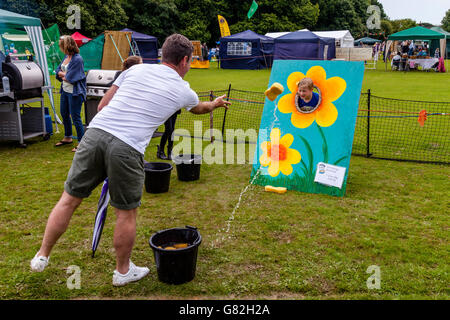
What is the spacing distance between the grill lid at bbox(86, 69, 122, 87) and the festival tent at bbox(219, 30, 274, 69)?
21401mm

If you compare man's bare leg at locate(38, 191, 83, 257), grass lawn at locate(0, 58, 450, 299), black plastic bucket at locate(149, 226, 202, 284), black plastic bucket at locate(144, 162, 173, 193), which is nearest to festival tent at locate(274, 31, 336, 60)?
grass lawn at locate(0, 58, 450, 299)

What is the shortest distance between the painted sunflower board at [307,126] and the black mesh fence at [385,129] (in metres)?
1.61

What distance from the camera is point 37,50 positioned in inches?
364

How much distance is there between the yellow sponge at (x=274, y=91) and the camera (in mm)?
5508

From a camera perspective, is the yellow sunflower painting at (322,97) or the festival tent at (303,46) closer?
the yellow sunflower painting at (322,97)

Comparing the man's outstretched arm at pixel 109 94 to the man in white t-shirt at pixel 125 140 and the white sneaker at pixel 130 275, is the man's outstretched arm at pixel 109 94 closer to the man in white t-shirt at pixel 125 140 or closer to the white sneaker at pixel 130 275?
the man in white t-shirt at pixel 125 140

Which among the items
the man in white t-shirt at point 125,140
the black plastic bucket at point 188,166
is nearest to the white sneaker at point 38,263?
the man in white t-shirt at point 125,140

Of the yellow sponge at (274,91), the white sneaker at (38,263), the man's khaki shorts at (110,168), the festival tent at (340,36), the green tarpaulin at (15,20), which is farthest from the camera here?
the festival tent at (340,36)

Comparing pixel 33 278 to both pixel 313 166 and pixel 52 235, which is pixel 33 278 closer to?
pixel 52 235

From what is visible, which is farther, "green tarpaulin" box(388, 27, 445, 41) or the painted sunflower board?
"green tarpaulin" box(388, 27, 445, 41)

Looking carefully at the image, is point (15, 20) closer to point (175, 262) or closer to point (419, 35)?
point (175, 262)

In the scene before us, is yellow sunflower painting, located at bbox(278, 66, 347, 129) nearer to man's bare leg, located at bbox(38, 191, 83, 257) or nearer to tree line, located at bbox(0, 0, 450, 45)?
man's bare leg, located at bbox(38, 191, 83, 257)

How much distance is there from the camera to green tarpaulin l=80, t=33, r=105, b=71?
21.7 meters

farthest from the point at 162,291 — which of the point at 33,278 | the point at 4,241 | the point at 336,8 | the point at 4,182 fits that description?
the point at 336,8
